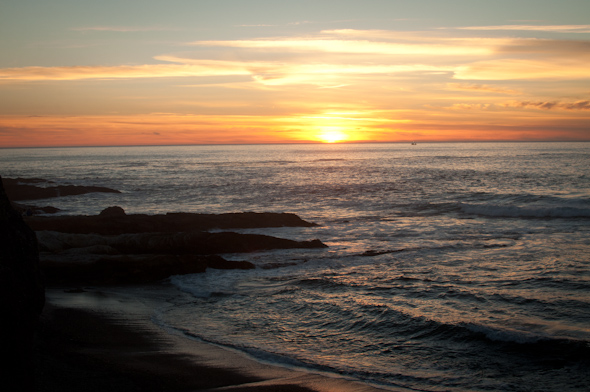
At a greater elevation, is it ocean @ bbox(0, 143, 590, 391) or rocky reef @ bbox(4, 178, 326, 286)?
rocky reef @ bbox(4, 178, 326, 286)

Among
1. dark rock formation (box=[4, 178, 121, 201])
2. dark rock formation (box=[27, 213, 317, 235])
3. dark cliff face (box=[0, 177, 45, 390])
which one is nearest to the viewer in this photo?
dark cliff face (box=[0, 177, 45, 390])

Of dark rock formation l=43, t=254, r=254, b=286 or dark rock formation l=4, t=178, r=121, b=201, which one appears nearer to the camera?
dark rock formation l=43, t=254, r=254, b=286

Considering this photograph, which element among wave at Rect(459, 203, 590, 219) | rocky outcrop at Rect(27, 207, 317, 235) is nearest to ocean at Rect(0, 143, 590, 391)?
rocky outcrop at Rect(27, 207, 317, 235)

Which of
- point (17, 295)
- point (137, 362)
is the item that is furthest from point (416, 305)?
point (17, 295)

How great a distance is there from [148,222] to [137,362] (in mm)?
12810

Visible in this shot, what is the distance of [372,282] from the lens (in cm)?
1223

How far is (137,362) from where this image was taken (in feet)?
23.3

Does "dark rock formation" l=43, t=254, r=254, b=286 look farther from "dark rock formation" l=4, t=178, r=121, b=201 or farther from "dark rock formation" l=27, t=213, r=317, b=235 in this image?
"dark rock formation" l=4, t=178, r=121, b=201

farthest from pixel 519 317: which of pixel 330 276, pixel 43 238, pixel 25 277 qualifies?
pixel 43 238

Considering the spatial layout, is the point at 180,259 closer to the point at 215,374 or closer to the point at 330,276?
the point at 330,276

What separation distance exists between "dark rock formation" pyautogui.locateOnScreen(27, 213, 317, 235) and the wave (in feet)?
37.7

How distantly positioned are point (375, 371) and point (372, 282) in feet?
17.1

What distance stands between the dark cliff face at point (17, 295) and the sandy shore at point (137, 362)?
89cm

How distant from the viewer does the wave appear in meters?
24.8
